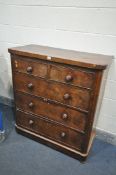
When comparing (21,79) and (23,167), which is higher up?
(21,79)

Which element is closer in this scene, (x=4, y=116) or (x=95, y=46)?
(x=95, y=46)

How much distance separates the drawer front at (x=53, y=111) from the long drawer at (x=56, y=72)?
26cm

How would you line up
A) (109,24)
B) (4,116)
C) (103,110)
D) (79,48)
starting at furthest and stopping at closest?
(4,116) → (103,110) → (79,48) → (109,24)

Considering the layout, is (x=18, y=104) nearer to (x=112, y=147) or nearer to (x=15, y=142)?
(x=15, y=142)

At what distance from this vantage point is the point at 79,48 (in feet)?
5.58

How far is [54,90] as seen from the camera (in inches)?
58.0

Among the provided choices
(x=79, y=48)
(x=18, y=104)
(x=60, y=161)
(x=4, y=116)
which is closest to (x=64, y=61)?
(x=79, y=48)

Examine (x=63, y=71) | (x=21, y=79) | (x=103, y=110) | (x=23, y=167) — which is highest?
(x=63, y=71)

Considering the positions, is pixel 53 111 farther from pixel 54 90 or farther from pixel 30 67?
pixel 30 67

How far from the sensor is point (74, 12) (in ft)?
5.24

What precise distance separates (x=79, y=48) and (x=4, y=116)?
4.39 feet

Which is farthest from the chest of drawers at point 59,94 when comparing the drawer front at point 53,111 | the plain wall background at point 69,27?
the plain wall background at point 69,27

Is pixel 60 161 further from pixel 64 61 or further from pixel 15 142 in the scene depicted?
pixel 64 61

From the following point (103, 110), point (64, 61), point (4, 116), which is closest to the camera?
point (64, 61)
